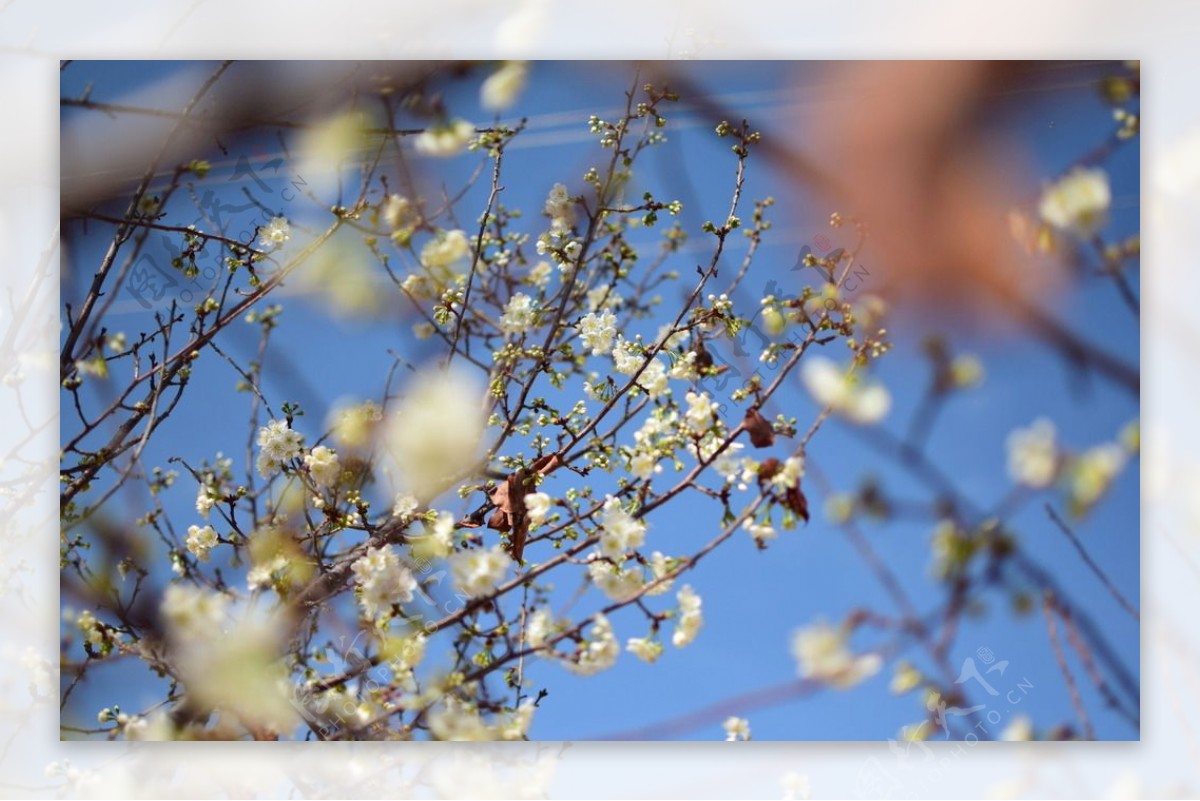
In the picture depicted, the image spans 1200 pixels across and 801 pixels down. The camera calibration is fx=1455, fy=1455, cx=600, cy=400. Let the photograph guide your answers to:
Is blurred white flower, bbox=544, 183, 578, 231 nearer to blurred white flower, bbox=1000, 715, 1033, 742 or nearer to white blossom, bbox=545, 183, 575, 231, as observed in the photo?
white blossom, bbox=545, 183, 575, 231

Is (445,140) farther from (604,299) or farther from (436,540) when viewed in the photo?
(436,540)

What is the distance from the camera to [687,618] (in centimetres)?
245

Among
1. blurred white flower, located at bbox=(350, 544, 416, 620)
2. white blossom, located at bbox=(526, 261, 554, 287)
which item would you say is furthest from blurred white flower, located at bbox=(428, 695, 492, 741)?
white blossom, located at bbox=(526, 261, 554, 287)

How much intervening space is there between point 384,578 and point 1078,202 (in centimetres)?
134

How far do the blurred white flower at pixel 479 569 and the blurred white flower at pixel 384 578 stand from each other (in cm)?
8

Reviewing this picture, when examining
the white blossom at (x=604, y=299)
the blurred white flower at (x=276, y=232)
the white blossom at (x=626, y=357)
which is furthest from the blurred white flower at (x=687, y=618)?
the blurred white flower at (x=276, y=232)

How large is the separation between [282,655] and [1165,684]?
1512 millimetres

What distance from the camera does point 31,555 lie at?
8.20 feet

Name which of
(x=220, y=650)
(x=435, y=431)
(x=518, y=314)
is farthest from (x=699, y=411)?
(x=220, y=650)

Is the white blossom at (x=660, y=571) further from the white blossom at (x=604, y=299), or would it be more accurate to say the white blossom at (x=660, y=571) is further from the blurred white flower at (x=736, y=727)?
the white blossom at (x=604, y=299)

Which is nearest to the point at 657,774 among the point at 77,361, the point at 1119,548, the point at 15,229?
the point at 1119,548

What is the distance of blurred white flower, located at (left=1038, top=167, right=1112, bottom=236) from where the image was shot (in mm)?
2479

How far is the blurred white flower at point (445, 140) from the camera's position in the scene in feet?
8.09

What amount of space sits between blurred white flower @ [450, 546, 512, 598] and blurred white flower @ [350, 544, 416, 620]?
→ 80 millimetres
